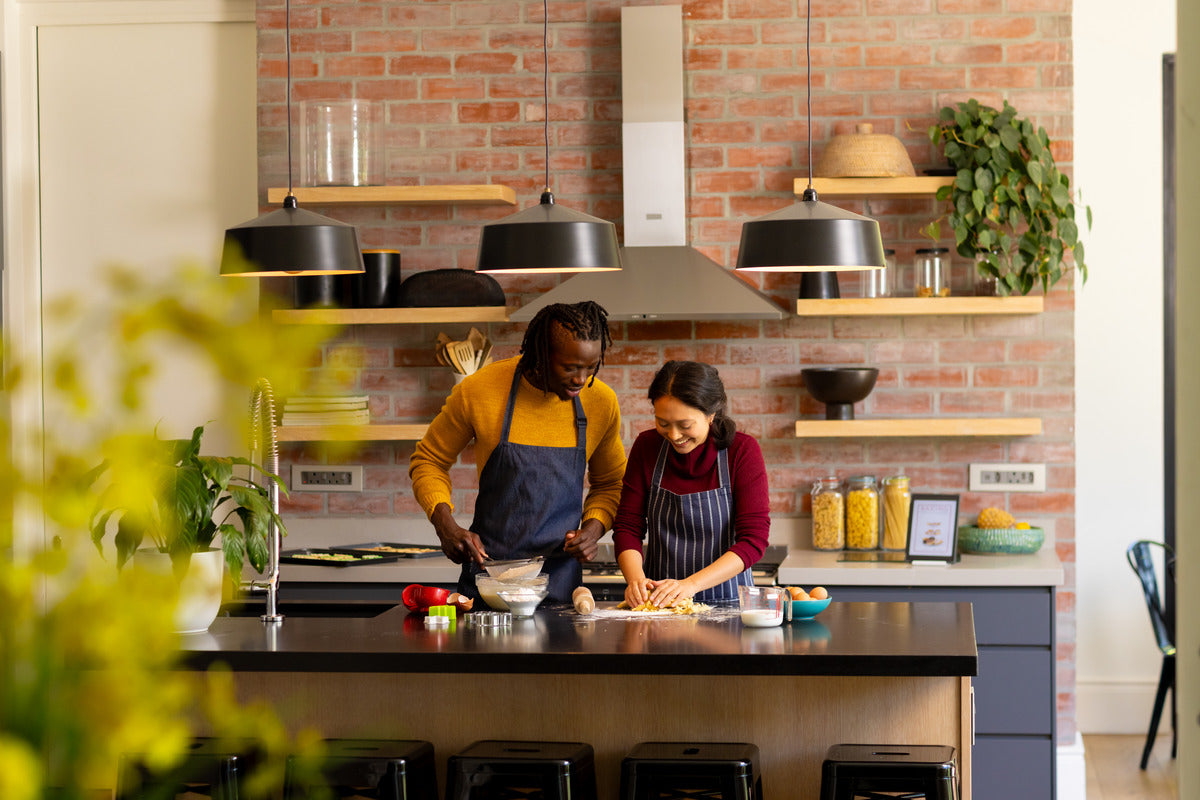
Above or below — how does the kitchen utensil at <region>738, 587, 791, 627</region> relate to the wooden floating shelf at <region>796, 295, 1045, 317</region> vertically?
below

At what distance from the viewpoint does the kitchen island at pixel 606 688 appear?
2.64 metres

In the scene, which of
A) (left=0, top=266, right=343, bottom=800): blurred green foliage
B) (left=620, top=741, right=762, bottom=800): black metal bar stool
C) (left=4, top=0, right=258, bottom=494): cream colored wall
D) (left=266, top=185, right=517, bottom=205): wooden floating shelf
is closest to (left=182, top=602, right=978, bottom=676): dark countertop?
(left=620, top=741, right=762, bottom=800): black metal bar stool

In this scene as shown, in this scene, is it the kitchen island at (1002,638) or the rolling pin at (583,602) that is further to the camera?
the kitchen island at (1002,638)

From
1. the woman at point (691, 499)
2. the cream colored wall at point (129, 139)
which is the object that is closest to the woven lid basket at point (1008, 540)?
the woman at point (691, 499)

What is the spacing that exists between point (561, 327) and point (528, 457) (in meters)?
0.37

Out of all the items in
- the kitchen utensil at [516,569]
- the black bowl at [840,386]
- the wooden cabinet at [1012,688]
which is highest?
the black bowl at [840,386]

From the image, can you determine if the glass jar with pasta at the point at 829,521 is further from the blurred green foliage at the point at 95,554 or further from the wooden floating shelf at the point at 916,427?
the blurred green foliage at the point at 95,554

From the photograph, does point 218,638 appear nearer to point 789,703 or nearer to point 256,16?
point 789,703

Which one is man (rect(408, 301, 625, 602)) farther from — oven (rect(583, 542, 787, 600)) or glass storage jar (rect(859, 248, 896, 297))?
glass storage jar (rect(859, 248, 896, 297))

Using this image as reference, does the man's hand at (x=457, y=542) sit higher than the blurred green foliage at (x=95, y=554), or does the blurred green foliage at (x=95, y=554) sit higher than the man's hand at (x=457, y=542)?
the blurred green foliage at (x=95, y=554)

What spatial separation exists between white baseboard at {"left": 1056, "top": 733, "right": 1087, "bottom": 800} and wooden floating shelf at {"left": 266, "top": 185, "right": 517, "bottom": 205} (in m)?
2.72

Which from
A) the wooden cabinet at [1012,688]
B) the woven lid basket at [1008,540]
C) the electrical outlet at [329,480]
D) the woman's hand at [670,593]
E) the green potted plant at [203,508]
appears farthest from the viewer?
the electrical outlet at [329,480]

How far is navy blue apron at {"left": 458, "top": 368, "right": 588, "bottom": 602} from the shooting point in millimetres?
3340

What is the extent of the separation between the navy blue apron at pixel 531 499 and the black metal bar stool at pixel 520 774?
728mm
